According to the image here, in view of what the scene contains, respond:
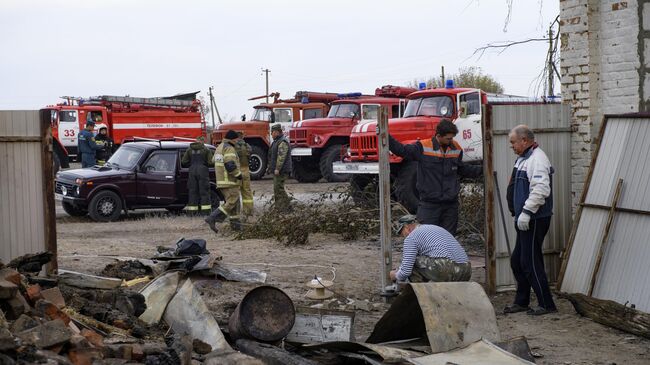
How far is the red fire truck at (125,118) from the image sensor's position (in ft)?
94.6

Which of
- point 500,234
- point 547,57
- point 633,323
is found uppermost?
point 547,57

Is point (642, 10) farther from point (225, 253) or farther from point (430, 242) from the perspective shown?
point (225, 253)

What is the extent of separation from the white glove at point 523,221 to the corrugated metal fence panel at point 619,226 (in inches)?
34.7

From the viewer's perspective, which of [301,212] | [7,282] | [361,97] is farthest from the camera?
[361,97]

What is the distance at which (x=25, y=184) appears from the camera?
8141 mm

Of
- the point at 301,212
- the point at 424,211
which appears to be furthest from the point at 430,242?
the point at 301,212

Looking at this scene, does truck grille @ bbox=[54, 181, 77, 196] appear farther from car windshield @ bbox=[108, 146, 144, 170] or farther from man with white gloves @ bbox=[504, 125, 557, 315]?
man with white gloves @ bbox=[504, 125, 557, 315]

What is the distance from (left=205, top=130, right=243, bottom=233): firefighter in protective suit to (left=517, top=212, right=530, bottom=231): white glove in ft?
22.5

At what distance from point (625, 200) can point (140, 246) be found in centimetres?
720

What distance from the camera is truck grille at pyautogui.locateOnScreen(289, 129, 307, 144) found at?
79.5ft

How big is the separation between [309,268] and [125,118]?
63.8 feet

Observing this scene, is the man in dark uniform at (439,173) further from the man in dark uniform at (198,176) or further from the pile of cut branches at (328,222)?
the man in dark uniform at (198,176)

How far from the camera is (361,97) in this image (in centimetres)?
2472

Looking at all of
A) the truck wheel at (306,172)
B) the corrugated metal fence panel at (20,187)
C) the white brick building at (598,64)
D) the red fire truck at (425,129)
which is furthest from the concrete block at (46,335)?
the truck wheel at (306,172)
